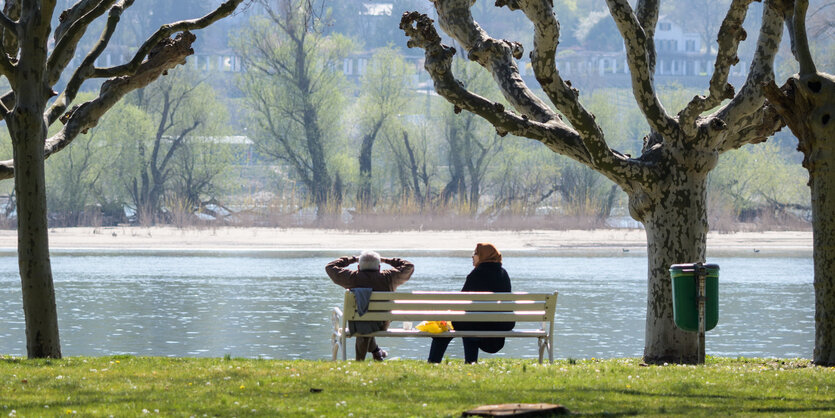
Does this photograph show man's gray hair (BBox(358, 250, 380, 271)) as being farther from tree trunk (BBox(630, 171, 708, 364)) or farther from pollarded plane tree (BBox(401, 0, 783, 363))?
tree trunk (BBox(630, 171, 708, 364))

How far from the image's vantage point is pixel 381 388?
28.7ft

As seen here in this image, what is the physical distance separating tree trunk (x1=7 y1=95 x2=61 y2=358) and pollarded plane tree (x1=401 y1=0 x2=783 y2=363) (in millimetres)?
4009

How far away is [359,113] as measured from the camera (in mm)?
69938

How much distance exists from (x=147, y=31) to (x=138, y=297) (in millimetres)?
125571

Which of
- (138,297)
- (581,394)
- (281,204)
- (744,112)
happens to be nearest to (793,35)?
(744,112)

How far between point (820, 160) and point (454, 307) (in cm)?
342

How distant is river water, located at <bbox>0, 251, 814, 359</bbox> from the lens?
1741cm

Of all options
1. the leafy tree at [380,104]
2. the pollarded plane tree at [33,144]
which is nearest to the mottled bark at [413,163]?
the leafy tree at [380,104]

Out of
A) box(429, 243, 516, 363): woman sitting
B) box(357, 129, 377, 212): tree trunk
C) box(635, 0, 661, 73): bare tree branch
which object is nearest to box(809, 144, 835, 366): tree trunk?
box(429, 243, 516, 363): woman sitting

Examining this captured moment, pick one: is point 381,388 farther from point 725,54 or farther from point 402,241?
point 402,241

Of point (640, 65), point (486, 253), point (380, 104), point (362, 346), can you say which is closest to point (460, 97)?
point (640, 65)

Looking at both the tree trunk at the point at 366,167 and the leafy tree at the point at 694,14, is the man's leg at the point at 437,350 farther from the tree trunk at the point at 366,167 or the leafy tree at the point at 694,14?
the leafy tree at the point at 694,14

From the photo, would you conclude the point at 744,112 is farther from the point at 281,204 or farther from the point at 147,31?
the point at 147,31

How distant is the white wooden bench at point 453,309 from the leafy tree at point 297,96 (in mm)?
52865
